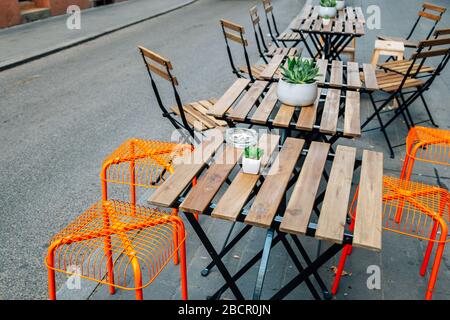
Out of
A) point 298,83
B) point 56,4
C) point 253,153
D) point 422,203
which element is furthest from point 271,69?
point 56,4

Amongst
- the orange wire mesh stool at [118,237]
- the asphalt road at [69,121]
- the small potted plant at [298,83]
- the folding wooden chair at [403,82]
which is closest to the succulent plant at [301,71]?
the small potted plant at [298,83]

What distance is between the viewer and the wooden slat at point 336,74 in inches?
160

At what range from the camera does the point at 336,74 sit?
4387mm

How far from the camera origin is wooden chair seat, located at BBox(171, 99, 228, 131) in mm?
4016

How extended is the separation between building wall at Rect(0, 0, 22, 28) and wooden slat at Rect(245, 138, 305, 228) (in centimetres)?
1061

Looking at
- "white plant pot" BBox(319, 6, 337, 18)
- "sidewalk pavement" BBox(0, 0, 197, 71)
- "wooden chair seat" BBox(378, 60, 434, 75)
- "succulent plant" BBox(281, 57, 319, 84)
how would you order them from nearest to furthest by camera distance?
"succulent plant" BBox(281, 57, 319, 84), "wooden chair seat" BBox(378, 60, 434, 75), "white plant pot" BBox(319, 6, 337, 18), "sidewalk pavement" BBox(0, 0, 197, 71)

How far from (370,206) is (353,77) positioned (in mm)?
2342

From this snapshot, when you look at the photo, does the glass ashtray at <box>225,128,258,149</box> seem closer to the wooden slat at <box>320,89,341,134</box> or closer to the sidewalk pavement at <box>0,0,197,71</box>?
the wooden slat at <box>320,89,341,134</box>

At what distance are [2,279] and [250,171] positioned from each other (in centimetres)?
195

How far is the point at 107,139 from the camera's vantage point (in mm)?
5309

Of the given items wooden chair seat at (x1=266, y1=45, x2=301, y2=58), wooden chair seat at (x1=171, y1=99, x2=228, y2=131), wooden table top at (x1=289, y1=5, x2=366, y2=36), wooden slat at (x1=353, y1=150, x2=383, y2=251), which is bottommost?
wooden chair seat at (x1=171, y1=99, x2=228, y2=131)

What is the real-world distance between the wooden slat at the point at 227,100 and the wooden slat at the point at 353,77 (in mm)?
953

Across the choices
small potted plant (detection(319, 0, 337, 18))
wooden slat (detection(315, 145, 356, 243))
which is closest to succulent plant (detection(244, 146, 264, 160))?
wooden slat (detection(315, 145, 356, 243))
